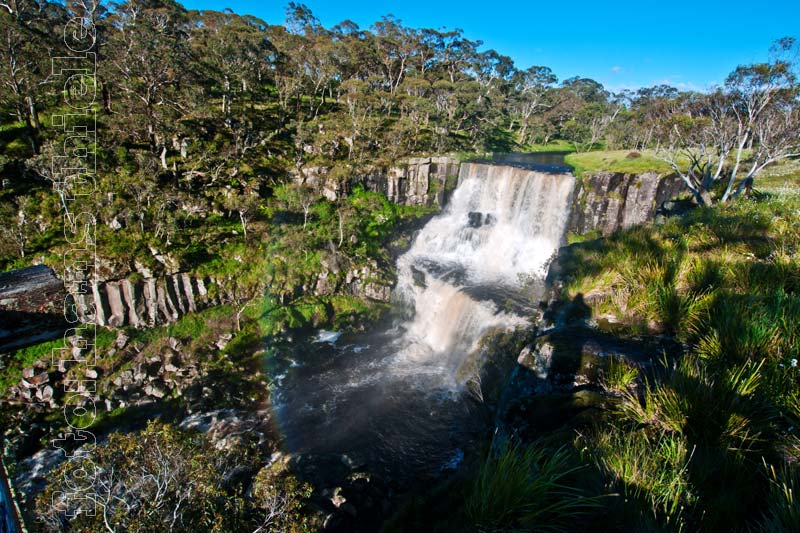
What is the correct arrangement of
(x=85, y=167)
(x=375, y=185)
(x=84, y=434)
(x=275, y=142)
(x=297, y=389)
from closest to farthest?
(x=84, y=434), (x=297, y=389), (x=85, y=167), (x=375, y=185), (x=275, y=142)

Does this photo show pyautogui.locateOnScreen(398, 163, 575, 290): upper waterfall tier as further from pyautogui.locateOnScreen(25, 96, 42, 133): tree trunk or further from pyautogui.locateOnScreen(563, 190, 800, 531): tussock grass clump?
pyautogui.locateOnScreen(25, 96, 42, 133): tree trunk

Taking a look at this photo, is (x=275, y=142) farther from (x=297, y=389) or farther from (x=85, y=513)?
(x=85, y=513)

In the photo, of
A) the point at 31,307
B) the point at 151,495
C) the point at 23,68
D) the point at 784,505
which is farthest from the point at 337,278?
the point at 23,68

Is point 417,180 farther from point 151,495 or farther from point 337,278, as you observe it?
point 151,495

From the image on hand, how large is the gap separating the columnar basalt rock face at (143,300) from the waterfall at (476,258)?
39.6 feet

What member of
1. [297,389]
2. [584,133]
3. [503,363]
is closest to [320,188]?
[297,389]

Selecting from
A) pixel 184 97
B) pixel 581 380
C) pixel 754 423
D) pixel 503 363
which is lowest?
pixel 503 363

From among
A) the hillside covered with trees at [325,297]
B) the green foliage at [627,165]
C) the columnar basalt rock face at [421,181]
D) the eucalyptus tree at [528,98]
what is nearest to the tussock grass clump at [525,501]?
the hillside covered with trees at [325,297]

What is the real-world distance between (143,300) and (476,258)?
20760 millimetres

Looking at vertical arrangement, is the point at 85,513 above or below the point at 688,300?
below

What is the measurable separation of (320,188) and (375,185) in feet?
15.7

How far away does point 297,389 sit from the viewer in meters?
16.4

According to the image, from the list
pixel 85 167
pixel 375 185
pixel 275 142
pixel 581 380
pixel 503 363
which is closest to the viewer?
pixel 581 380

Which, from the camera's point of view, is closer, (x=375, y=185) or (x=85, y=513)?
(x=85, y=513)
